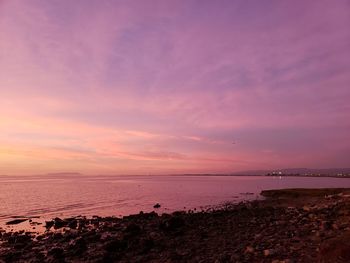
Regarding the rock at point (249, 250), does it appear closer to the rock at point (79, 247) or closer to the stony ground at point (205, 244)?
the stony ground at point (205, 244)

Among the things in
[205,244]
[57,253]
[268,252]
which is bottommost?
[57,253]

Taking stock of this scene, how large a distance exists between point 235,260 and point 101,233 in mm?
17987

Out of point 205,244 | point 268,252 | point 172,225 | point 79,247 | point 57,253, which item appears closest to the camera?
point 268,252

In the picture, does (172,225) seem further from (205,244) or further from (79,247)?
(205,244)

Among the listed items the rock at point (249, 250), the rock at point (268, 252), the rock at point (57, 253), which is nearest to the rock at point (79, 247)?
the rock at point (57, 253)

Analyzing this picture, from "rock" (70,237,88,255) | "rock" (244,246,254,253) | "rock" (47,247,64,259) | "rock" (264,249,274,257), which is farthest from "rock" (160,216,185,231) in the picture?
"rock" (264,249,274,257)

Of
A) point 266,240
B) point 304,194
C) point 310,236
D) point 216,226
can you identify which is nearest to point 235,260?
point 266,240

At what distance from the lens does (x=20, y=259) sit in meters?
22.4

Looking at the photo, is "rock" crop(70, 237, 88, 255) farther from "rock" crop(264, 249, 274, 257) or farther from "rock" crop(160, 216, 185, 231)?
"rock" crop(264, 249, 274, 257)

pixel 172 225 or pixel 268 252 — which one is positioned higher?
pixel 268 252

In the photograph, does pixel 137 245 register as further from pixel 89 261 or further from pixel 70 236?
pixel 70 236

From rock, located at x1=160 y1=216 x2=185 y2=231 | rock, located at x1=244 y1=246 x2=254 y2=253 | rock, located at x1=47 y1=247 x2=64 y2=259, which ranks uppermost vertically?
rock, located at x1=244 y1=246 x2=254 y2=253

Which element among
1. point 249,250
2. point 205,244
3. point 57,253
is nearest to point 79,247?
point 57,253

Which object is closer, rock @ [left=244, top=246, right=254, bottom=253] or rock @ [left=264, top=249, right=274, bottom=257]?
rock @ [left=264, top=249, right=274, bottom=257]
